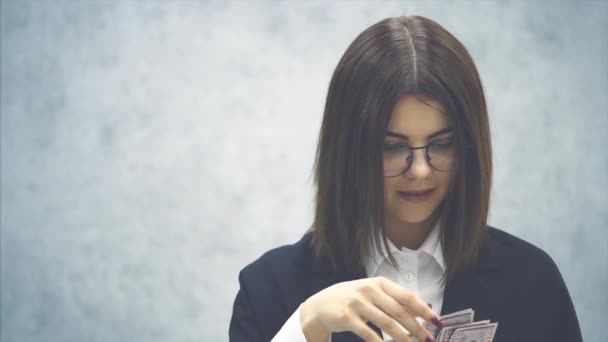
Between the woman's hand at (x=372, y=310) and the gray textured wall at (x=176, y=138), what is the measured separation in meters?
1.88

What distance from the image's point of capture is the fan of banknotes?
1.40m

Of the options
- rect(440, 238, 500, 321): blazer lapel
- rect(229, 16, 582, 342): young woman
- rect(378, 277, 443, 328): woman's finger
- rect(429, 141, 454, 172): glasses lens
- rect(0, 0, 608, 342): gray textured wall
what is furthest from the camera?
rect(0, 0, 608, 342): gray textured wall

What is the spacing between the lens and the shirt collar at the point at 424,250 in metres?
1.67

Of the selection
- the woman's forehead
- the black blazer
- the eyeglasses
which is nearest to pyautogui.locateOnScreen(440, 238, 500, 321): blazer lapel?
the black blazer

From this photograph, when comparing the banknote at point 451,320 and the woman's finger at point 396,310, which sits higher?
the woman's finger at point 396,310

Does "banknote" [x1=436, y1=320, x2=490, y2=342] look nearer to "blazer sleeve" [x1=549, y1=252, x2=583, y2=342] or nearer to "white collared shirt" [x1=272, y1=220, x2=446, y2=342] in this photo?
"white collared shirt" [x1=272, y1=220, x2=446, y2=342]

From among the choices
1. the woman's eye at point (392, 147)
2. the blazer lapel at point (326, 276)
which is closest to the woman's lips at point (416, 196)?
the woman's eye at point (392, 147)

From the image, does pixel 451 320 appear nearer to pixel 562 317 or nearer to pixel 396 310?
pixel 396 310

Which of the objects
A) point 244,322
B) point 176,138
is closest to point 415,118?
point 244,322

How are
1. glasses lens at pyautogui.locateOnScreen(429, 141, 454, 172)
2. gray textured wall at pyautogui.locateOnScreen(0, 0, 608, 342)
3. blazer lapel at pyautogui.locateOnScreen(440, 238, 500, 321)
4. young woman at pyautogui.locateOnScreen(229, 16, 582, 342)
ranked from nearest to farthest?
young woman at pyautogui.locateOnScreen(229, 16, 582, 342), glasses lens at pyautogui.locateOnScreen(429, 141, 454, 172), blazer lapel at pyautogui.locateOnScreen(440, 238, 500, 321), gray textured wall at pyautogui.locateOnScreen(0, 0, 608, 342)

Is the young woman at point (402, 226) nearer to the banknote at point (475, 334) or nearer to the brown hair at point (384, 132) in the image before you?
the brown hair at point (384, 132)

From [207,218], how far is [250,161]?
32 centimetres

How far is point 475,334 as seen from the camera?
4.76 ft

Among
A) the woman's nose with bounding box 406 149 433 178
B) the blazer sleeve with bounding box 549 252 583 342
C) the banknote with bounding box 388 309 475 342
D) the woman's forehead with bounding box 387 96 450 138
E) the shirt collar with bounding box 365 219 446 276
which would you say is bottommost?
the blazer sleeve with bounding box 549 252 583 342
